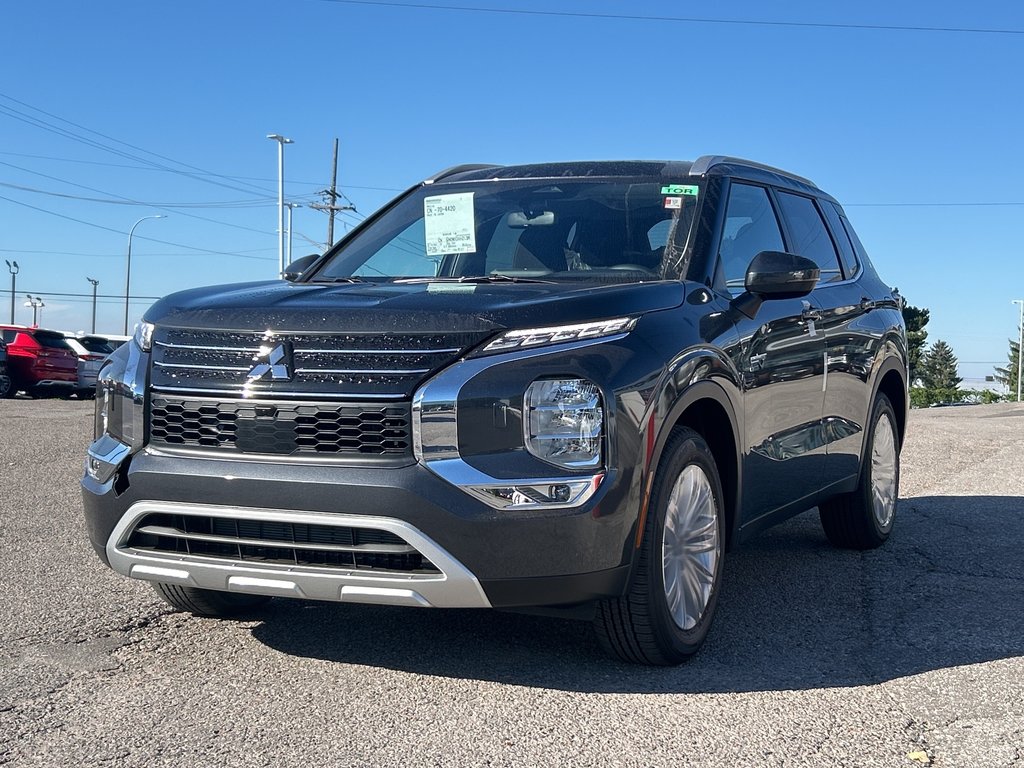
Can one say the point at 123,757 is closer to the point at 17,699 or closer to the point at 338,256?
the point at 17,699

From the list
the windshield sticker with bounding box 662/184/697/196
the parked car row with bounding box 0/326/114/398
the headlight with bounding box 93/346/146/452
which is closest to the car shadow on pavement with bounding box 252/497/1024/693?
the headlight with bounding box 93/346/146/452

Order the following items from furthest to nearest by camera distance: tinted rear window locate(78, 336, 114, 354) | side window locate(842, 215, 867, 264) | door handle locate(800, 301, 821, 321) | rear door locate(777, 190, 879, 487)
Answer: tinted rear window locate(78, 336, 114, 354)
side window locate(842, 215, 867, 264)
rear door locate(777, 190, 879, 487)
door handle locate(800, 301, 821, 321)

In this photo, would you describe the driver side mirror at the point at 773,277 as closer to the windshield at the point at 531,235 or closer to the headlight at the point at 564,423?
the windshield at the point at 531,235

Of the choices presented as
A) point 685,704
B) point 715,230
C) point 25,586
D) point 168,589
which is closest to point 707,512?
point 685,704

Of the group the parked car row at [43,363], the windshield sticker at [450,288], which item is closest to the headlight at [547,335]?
the windshield sticker at [450,288]

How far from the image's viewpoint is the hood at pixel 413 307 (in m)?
3.65

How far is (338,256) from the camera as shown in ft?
17.7

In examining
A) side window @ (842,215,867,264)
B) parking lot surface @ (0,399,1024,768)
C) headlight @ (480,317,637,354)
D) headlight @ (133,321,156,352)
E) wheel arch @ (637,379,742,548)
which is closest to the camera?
parking lot surface @ (0,399,1024,768)

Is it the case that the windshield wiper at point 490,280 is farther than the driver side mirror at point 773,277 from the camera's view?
No

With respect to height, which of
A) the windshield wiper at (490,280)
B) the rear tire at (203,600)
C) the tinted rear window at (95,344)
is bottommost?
the rear tire at (203,600)

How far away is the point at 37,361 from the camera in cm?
2417

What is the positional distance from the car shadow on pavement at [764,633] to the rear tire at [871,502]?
9.4 inches

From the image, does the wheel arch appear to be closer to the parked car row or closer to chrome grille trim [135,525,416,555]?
chrome grille trim [135,525,416,555]

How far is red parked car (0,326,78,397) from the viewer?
24203mm
